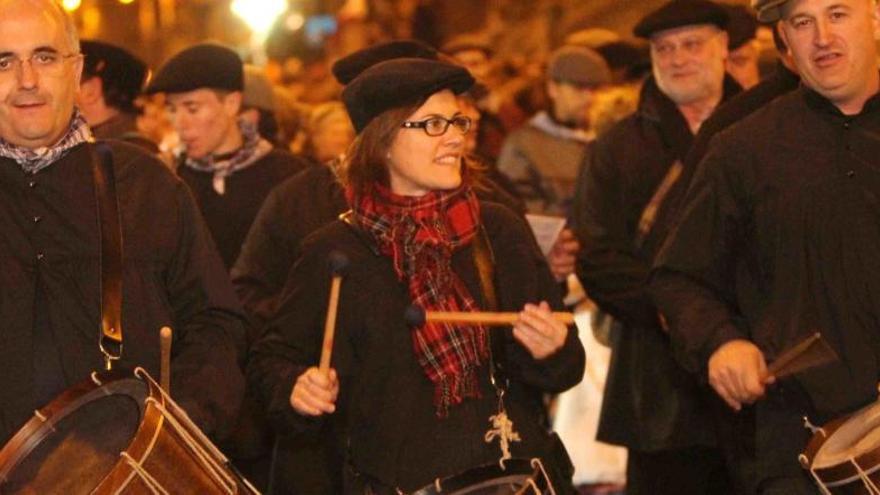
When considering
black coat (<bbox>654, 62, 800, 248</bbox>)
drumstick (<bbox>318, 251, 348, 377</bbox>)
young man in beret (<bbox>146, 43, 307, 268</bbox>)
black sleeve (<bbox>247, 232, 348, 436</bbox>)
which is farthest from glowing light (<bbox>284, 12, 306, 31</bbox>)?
drumstick (<bbox>318, 251, 348, 377</bbox>)

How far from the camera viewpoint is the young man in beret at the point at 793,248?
6688 millimetres

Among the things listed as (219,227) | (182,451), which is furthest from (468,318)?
(219,227)

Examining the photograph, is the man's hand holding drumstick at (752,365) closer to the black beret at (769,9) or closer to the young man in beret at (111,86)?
the black beret at (769,9)

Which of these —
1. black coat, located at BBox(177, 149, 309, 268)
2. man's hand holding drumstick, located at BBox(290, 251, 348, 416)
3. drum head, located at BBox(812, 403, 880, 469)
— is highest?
man's hand holding drumstick, located at BBox(290, 251, 348, 416)

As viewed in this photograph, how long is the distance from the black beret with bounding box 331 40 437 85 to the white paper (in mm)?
1073

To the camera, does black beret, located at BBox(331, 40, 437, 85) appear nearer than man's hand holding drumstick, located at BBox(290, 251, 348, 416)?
No

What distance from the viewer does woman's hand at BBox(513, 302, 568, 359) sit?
21.7 feet

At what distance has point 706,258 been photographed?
23.1 feet

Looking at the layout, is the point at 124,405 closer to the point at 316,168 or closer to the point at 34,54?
the point at 34,54

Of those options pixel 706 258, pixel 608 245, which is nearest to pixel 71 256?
pixel 706 258

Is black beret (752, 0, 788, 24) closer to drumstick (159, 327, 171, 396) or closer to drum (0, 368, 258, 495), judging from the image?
drumstick (159, 327, 171, 396)

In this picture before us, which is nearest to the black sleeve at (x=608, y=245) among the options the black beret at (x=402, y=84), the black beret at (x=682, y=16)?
the black beret at (x=682, y=16)

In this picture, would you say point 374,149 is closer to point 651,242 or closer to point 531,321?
point 531,321

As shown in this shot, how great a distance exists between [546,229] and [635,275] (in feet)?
1.93
